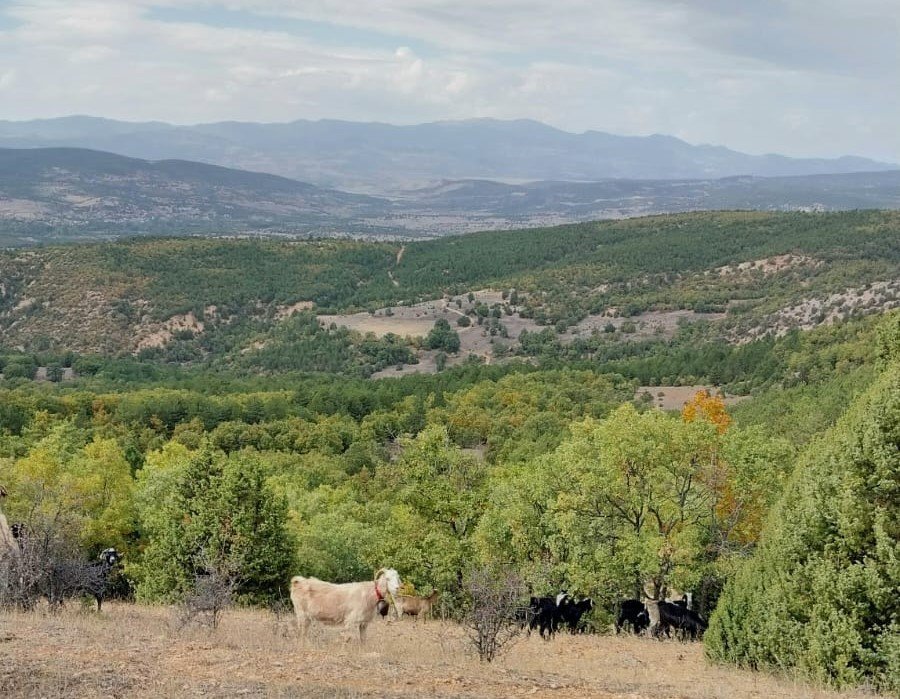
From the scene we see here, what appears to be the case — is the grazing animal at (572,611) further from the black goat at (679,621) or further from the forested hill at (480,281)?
the forested hill at (480,281)

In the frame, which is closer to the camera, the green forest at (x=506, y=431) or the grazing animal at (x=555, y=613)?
the green forest at (x=506, y=431)

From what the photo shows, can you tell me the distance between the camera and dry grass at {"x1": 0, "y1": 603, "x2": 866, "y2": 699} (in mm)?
12656

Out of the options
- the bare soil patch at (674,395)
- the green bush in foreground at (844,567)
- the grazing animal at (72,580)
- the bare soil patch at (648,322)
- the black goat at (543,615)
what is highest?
the green bush in foreground at (844,567)

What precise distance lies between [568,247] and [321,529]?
160 meters

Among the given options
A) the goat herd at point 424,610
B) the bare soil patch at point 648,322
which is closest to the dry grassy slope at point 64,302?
the bare soil patch at point 648,322

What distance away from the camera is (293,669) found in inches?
547

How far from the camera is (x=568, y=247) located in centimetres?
19550

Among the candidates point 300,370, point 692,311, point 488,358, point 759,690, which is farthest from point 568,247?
point 759,690

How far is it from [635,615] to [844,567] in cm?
971

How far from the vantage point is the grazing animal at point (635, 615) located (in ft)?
81.2

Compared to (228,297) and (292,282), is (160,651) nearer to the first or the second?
(228,297)

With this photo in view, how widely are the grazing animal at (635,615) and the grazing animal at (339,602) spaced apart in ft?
30.9

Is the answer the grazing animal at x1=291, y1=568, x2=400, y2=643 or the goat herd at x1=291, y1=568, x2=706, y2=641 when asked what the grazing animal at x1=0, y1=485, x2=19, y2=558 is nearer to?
the goat herd at x1=291, y1=568, x2=706, y2=641

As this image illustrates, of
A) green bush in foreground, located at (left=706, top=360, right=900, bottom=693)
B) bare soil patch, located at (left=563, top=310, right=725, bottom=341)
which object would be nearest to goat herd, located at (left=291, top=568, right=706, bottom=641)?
green bush in foreground, located at (left=706, top=360, right=900, bottom=693)
